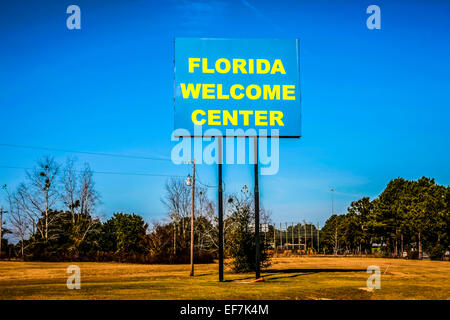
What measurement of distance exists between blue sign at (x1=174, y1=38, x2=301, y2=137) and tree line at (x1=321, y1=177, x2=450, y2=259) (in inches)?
1771

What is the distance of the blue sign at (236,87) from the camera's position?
21891 mm

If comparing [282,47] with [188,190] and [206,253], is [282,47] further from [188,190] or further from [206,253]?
[188,190]

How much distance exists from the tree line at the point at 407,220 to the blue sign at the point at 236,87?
4499cm

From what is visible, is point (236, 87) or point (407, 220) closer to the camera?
point (236, 87)

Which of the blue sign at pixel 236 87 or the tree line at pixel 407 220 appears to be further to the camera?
the tree line at pixel 407 220

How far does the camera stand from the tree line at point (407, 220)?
59.9m

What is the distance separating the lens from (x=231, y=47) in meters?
22.2

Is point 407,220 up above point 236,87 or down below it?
below

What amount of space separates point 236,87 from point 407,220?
5005 centimetres

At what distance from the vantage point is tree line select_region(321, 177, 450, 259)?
59.9 meters

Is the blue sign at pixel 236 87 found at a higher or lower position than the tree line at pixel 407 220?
higher

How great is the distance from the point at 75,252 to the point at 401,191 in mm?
50879

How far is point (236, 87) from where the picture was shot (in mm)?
21891
